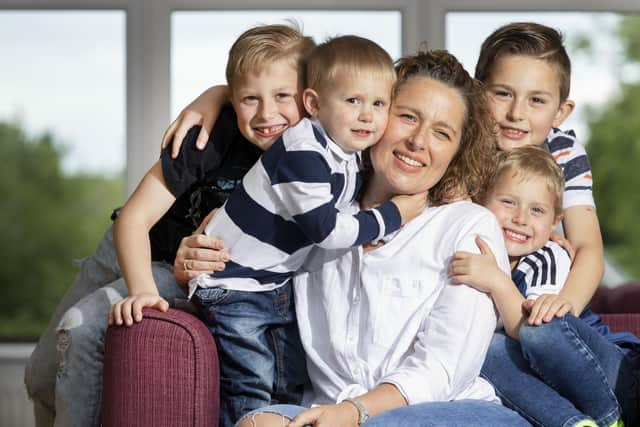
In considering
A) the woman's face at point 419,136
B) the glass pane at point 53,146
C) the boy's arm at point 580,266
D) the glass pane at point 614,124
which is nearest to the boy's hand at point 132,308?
the woman's face at point 419,136

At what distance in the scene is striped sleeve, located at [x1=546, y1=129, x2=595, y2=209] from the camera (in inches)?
105

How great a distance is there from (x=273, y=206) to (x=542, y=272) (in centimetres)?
70

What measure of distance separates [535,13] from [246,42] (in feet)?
7.59

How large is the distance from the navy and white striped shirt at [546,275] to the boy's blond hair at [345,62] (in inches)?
23.2

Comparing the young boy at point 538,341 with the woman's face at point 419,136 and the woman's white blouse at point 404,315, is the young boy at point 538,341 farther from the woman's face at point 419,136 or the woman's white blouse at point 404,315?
the woman's face at point 419,136

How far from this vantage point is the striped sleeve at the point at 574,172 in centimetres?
266

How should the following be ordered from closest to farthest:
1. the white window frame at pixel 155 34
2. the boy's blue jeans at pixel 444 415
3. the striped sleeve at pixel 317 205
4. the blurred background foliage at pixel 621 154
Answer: the boy's blue jeans at pixel 444 415
the striped sleeve at pixel 317 205
the white window frame at pixel 155 34
the blurred background foliage at pixel 621 154

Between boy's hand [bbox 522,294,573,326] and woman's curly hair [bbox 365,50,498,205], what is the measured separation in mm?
301

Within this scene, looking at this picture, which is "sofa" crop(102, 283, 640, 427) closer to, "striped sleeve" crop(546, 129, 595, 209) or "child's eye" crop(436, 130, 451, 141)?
"child's eye" crop(436, 130, 451, 141)

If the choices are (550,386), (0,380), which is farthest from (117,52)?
(550,386)

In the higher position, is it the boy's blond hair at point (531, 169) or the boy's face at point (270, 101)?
the boy's face at point (270, 101)

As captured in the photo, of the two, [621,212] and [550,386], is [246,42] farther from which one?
[621,212]

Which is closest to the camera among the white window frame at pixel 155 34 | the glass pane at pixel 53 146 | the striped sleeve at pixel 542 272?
the striped sleeve at pixel 542 272

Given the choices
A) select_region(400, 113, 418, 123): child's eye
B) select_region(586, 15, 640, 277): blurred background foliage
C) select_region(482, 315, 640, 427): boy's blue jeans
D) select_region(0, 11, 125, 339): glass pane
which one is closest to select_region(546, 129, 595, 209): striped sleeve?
select_region(482, 315, 640, 427): boy's blue jeans
